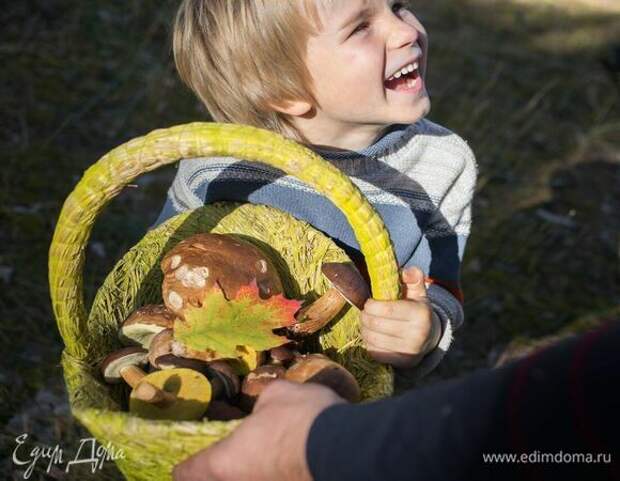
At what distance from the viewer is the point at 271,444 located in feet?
4.41

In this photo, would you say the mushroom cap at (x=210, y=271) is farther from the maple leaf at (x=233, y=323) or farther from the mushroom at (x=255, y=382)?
the mushroom at (x=255, y=382)

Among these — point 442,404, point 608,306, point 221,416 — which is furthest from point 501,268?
point 442,404

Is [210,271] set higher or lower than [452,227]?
higher

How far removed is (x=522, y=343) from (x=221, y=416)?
187cm

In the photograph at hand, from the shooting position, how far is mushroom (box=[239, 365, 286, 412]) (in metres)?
1.77

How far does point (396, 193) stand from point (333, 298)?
50 centimetres

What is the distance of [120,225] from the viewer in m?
3.35

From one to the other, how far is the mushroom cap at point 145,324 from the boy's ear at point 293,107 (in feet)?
2.00

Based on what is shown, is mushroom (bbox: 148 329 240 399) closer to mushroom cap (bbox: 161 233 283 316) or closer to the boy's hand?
mushroom cap (bbox: 161 233 283 316)

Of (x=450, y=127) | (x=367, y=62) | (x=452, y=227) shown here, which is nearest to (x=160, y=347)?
(x=367, y=62)

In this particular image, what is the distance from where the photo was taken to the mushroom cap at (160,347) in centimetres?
181

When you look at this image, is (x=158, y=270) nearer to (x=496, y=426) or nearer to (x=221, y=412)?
(x=221, y=412)

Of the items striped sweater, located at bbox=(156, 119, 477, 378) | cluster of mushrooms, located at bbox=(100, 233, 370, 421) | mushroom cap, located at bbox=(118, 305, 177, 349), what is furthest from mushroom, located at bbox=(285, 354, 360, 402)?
striped sweater, located at bbox=(156, 119, 477, 378)

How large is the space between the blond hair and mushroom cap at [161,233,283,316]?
44cm
